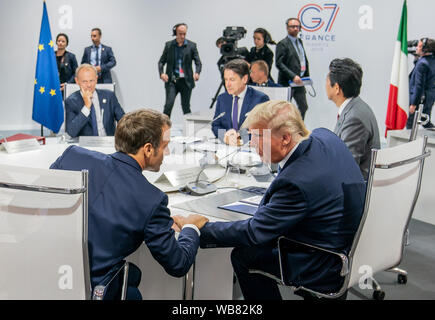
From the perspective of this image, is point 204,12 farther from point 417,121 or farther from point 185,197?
point 185,197

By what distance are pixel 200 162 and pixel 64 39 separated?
5.47 meters

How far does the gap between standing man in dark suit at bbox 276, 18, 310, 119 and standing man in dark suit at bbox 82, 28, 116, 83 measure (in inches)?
104

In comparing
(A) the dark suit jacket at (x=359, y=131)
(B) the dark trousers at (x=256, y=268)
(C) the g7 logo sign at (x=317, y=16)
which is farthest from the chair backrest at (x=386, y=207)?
(C) the g7 logo sign at (x=317, y=16)

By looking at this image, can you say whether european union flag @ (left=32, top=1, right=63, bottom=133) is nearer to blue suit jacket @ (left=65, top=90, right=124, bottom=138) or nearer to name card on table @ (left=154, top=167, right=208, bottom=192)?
blue suit jacket @ (left=65, top=90, right=124, bottom=138)

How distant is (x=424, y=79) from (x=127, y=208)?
5.47m

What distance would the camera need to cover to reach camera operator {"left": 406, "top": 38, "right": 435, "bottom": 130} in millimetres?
6113

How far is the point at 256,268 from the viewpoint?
2.16 metres

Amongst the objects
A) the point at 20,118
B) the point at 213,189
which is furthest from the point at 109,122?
the point at 20,118

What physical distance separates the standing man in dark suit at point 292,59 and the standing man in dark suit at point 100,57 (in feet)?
8.64

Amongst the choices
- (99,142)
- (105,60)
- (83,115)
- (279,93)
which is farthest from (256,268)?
(105,60)

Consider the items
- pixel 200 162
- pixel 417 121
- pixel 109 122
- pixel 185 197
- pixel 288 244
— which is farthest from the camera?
pixel 109 122

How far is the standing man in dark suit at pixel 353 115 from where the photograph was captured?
3.05m

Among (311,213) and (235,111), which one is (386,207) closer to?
(311,213)

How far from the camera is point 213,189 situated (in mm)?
2504
